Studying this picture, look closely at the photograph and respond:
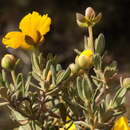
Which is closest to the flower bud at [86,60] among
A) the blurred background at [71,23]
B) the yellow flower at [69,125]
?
the yellow flower at [69,125]

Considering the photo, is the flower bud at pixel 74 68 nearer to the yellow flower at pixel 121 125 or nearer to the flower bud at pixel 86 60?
the flower bud at pixel 86 60

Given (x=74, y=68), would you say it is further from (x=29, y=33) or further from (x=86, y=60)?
(x=29, y=33)

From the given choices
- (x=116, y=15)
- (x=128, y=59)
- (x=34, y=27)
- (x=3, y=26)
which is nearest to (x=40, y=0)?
(x=3, y=26)

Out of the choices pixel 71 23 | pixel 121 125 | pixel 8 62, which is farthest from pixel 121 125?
pixel 71 23

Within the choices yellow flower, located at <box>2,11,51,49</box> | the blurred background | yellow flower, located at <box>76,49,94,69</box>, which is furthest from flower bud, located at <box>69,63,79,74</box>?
the blurred background

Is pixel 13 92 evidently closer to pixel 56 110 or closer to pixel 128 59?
pixel 56 110

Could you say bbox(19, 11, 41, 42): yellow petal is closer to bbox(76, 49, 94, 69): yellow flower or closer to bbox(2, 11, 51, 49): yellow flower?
bbox(2, 11, 51, 49): yellow flower
